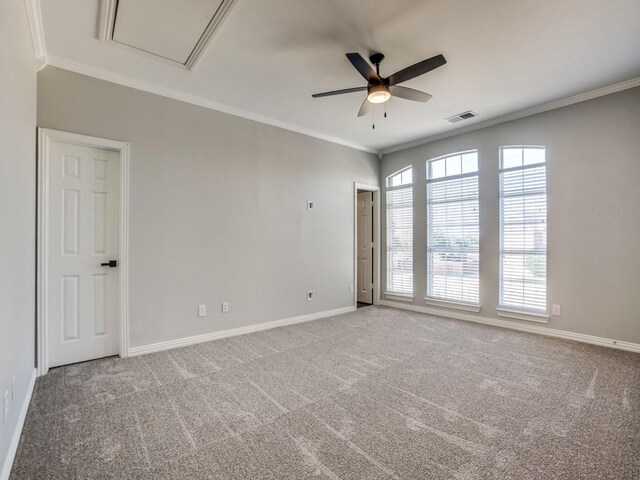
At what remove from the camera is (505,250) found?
4.36 metres

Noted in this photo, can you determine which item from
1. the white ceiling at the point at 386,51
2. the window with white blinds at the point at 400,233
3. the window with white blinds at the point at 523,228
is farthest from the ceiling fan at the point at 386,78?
the window with white blinds at the point at 400,233

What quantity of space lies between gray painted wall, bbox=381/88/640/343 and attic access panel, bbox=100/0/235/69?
3.97 meters

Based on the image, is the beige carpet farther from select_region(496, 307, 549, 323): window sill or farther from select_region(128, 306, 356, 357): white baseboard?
select_region(496, 307, 549, 323): window sill

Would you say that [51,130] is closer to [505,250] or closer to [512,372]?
[512,372]

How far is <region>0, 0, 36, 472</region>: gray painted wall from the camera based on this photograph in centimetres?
159

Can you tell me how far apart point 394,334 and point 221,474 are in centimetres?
284

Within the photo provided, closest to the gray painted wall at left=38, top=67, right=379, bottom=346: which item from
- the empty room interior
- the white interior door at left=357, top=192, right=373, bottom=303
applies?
the empty room interior

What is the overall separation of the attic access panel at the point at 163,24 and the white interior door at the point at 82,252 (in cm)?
115

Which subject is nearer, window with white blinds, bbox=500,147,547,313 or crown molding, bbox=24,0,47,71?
crown molding, bbox=24,0,47,71

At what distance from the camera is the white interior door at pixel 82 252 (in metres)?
2.93

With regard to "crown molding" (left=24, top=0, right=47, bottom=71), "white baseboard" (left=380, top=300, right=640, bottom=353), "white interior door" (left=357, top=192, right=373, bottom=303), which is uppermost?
"crown molding" (left=24, top=0, right=47, bottom=71)

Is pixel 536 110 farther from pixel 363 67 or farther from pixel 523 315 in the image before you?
pixel 363 67

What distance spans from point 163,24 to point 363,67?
159 centimetres

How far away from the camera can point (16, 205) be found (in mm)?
1957
